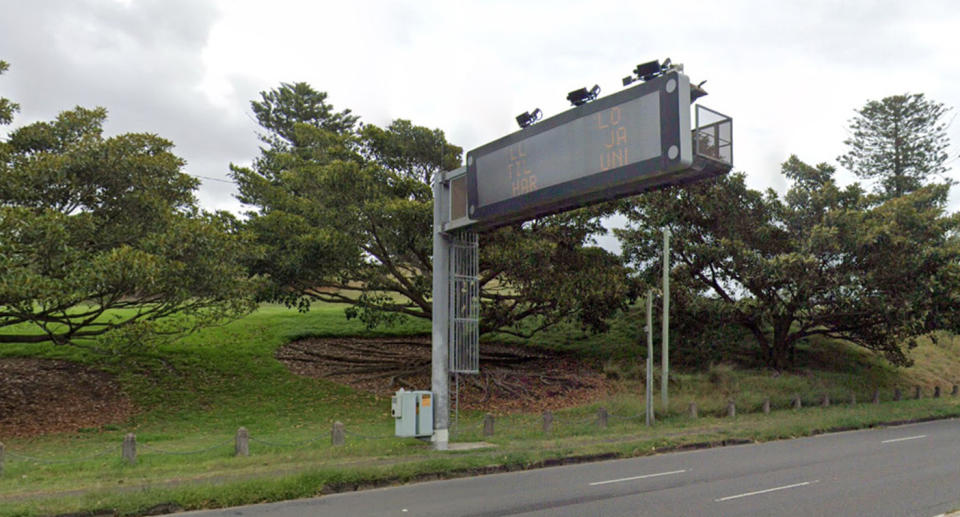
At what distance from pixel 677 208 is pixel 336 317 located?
55.7 feet

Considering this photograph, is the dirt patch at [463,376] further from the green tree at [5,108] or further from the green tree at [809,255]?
the green tree at [5,108]

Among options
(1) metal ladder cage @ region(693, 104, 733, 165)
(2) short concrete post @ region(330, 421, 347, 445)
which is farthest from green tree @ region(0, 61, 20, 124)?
(1) metal ladder cage @ region(693, 104, 733, 165)

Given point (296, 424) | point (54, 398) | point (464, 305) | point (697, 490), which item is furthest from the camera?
point (54, 398)

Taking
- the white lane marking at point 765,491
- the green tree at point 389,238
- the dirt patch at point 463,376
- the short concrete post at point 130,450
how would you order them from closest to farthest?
the white lane marking at point 765,491 < the short concrete post at point 130,450 < the green tree at point 389,238 < the dirt patch at point 463,376

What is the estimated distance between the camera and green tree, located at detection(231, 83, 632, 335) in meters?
21.1

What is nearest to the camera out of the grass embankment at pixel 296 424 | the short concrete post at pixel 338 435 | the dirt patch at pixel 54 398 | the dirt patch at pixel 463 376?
the grass embankment at pixel 296 424

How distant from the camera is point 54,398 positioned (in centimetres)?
1970

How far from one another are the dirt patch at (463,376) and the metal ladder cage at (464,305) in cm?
899

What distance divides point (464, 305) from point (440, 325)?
0.67 meters

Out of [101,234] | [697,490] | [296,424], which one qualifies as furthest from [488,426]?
[101,234]

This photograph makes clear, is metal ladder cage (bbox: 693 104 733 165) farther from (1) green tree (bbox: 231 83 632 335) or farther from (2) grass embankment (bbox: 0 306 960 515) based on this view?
(1) green tree (bbox: 231 83 632 335)

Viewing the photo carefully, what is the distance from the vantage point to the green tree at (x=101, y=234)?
48.0 ft

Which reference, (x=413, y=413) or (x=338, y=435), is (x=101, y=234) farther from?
(x=413, y=413)

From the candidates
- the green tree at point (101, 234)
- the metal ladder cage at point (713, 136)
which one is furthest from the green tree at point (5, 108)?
the metal ladder cage at point (713, 136)
